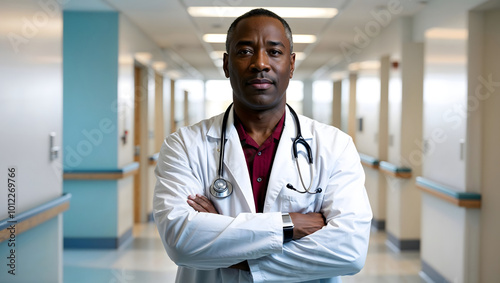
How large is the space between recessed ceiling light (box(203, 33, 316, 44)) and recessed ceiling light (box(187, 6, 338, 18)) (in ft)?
4.58

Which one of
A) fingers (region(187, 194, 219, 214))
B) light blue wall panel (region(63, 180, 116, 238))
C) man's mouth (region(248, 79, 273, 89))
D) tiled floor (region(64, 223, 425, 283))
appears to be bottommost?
tiled floor (region(64, 223, 425, 283))

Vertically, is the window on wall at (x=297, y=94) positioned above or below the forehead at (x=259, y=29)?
above

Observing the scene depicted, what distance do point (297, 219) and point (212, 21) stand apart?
5032 millimetres

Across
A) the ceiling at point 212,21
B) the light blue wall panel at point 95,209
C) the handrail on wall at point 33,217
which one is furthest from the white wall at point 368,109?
the handrail on wall at point 33,217

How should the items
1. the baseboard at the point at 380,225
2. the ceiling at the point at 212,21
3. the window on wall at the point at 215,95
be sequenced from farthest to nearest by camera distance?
the window on wall at the point at 215,95
the baseboard at the point at 380,225
the ceiling at the point at 212,21

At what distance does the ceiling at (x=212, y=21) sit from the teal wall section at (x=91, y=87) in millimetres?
218

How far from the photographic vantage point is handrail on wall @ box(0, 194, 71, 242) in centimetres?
262

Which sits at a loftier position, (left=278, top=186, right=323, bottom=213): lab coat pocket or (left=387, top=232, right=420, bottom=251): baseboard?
(left=278, top=186, right=323, bottom=213): lab coat pocket

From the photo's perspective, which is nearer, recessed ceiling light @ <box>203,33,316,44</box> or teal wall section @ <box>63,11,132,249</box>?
teal wall section @ <box>63,11,132,249</box>

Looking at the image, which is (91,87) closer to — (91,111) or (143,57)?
(91,111)

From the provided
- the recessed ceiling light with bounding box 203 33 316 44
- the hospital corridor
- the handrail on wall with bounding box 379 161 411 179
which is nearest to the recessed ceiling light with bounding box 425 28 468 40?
the hospital corridor

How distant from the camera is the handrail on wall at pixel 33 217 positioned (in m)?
2.62

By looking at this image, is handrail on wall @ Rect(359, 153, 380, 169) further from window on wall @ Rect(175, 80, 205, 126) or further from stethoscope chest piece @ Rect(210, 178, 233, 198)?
stethoscope chest piece @ Rect(210, 178, 233, 198)

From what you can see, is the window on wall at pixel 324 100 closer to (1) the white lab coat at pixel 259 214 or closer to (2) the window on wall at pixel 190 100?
(2) the window on wall at pixel 190 100
